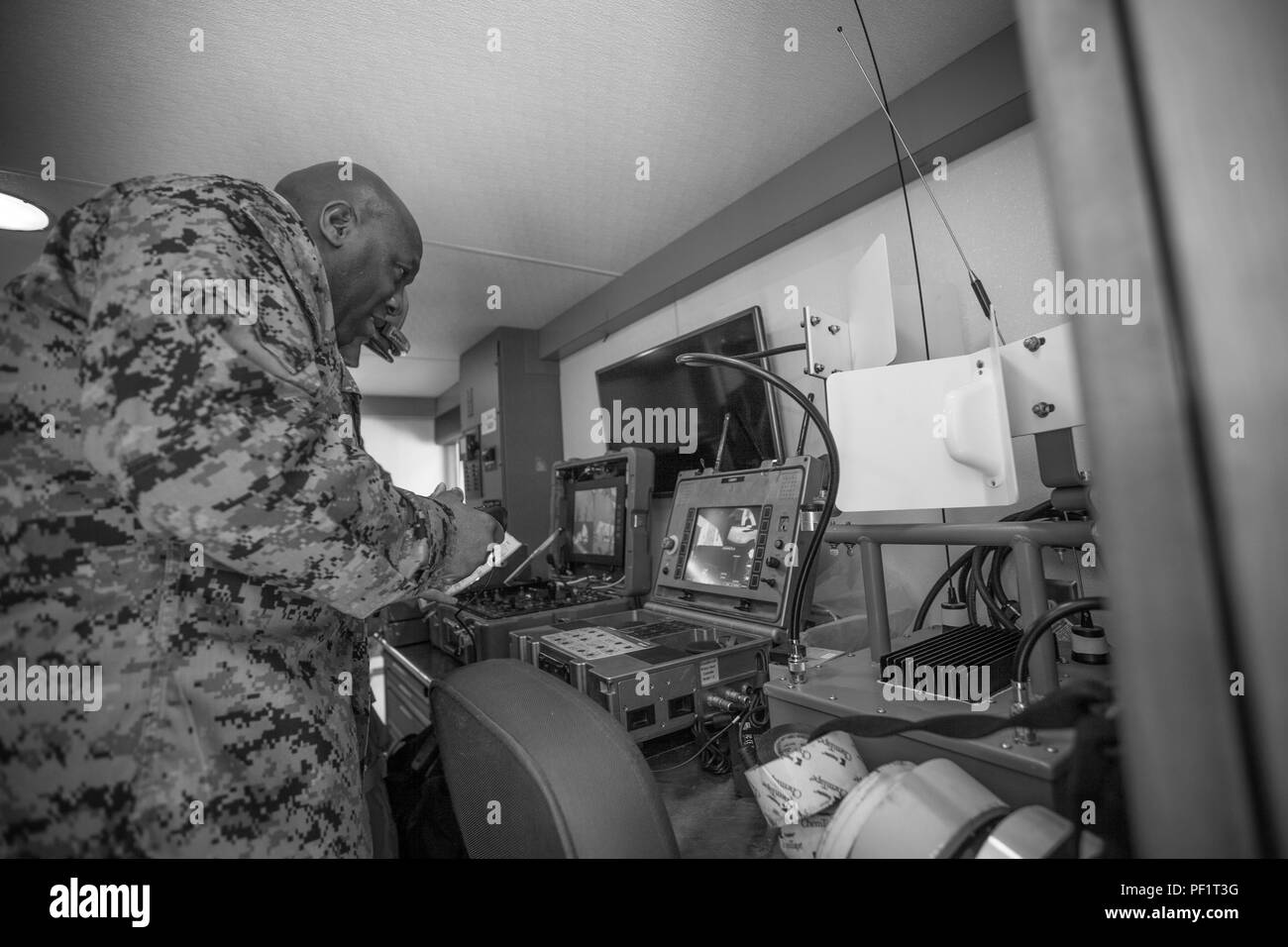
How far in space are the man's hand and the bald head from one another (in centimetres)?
40

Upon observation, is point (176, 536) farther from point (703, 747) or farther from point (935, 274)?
point (935, 274)

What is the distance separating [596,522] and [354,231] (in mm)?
1683

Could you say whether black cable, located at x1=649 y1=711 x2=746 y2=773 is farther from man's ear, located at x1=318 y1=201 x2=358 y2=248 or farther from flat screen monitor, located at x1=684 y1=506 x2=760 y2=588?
man's ear, located at x1=318 y1=201 x2=358 y2=248

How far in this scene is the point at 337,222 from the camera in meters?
0.92

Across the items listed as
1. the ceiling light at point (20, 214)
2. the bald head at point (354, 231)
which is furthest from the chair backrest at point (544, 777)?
the ceiling light at point (20, 214)

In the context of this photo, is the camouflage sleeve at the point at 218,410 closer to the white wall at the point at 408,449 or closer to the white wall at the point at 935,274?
the white wall at the point at 935,274

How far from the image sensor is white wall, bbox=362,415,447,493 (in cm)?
670

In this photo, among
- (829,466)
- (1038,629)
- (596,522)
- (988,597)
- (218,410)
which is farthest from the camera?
(596,522)

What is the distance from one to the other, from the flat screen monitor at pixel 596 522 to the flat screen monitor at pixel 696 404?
1.13ft

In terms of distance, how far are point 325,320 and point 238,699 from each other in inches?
19.9

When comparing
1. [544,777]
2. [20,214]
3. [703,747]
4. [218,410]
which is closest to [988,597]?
[703,747]
